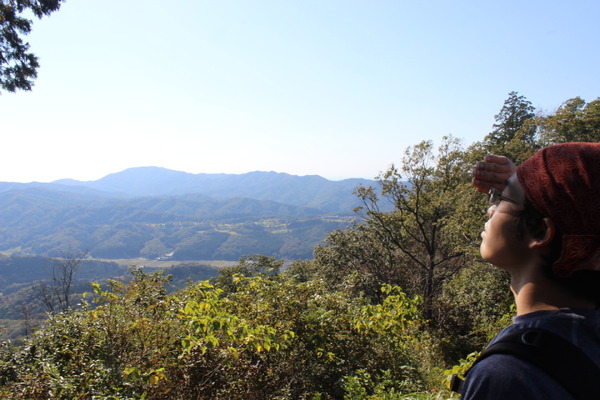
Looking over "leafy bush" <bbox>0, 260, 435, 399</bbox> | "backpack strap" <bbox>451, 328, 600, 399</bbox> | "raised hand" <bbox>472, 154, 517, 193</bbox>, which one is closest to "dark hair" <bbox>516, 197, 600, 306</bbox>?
"backpack strap" <bbox>451, 328, 600, 399</bbox>

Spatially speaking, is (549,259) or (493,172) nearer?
(549,259)

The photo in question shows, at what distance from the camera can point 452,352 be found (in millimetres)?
13281

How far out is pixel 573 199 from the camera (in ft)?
3.20

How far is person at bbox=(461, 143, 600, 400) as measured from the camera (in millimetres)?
884

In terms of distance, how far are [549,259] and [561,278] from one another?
0.06 m

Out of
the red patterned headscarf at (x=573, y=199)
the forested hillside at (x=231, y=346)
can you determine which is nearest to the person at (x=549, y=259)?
the red patterned headscarf at (x=573, y=199)

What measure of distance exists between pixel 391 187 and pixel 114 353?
46.9 ft

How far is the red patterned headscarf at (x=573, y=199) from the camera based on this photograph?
963 millimetres

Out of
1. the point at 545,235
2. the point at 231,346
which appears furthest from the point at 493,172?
the point at 231,346

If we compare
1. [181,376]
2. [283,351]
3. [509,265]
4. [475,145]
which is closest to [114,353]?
[181,376]

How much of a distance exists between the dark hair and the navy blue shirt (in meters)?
0.06

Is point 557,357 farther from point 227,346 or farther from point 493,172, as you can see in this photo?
point 227,346

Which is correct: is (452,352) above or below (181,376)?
below

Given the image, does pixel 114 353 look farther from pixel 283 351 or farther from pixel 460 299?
pixel 460 299
